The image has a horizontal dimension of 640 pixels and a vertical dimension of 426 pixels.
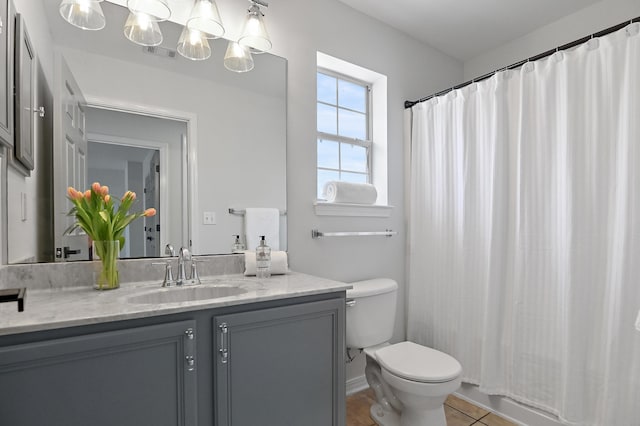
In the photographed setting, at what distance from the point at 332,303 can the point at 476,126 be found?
59.2 inches

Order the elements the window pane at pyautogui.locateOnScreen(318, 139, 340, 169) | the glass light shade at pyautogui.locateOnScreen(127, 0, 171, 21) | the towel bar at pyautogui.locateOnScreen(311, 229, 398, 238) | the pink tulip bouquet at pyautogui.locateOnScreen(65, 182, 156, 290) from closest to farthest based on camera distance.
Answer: the pink tulip bouquet at pyautogui.locateOnScreen(65, 182, 156, 290), the glass light shade at pyautogui.locateOnScreen(127, 0, 171, 21), the towel bar at pyautogui.locateOnScreen(311, 229, 398, 238), the window pane at pyautogui.locateOnScreen(318, 139, 340, 169)

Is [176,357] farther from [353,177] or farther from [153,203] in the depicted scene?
[353,177]

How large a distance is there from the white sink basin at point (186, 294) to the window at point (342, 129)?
38.5 inches

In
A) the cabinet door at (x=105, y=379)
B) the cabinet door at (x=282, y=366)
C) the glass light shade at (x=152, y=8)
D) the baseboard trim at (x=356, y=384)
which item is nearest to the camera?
the cabinet door at (x=105, y=379)

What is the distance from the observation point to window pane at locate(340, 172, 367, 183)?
2.47 metres

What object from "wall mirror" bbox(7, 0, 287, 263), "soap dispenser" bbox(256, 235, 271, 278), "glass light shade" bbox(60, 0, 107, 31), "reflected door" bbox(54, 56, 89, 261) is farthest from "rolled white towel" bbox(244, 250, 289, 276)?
"glass light shade" bbox(60, 0, 107, 31)

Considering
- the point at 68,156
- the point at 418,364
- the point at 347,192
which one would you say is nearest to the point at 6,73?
the point at 68,156

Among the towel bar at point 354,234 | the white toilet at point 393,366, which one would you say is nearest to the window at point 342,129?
the towel bar at point 354,234

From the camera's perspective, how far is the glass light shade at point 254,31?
171 centimetres

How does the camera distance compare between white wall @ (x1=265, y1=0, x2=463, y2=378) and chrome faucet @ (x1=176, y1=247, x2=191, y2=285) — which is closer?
chrome faucet @ (x1=176, y1=247, x2=191, y2=285)

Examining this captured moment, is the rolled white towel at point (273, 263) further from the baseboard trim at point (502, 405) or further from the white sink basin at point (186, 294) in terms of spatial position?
the baseboard trim at point (502, 405)

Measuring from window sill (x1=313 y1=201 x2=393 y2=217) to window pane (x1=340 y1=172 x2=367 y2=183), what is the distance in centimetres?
29

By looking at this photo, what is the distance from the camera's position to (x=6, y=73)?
1.08 metres

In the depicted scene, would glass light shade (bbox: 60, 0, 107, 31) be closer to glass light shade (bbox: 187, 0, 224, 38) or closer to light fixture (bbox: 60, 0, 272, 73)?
light fixture (bbox: 60, 0, 272, 73)
